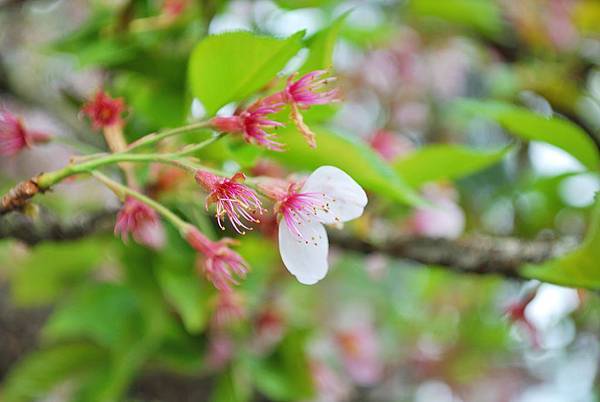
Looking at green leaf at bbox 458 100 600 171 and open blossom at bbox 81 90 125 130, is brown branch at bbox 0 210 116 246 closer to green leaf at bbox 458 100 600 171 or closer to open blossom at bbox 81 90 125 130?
open blossom at bbox 81 90 125 130

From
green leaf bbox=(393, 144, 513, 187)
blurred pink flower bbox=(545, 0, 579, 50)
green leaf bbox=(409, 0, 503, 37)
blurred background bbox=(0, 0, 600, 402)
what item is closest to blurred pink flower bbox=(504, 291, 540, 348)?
blurred background bbox=(0, 0, 600, 402)

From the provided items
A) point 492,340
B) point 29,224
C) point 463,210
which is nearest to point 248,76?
point 29,224

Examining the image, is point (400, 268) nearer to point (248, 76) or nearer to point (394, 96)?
point (394, 96)

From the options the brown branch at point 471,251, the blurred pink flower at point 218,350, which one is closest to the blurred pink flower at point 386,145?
the brown branch at point 471,251

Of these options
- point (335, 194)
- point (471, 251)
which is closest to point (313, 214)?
point (335, 194)

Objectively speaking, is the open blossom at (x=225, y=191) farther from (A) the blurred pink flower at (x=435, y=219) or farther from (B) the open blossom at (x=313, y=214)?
(A) the blurred pink flower at (x=435, y=219)

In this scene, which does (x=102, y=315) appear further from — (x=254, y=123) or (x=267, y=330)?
(x=254, y=123)
